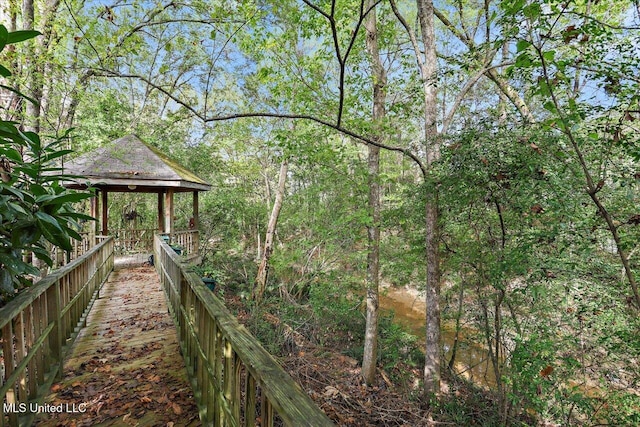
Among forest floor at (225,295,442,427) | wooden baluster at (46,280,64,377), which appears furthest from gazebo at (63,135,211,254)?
wooden baluster at (46,280,64,377)

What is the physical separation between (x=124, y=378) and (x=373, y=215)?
248 inches

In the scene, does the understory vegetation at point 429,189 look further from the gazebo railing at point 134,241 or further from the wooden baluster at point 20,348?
the gazebo railing at point 134,241

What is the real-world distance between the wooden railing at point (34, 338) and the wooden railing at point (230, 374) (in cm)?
117

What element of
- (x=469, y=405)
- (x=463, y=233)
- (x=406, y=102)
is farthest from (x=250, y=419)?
(x=406, y=102)

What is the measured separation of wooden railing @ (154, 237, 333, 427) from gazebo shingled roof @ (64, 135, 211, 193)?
22.9ft

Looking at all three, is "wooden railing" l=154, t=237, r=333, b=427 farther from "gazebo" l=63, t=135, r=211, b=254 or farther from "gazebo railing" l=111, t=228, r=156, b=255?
"gazebo railing" l=111, t=228, r=156, b=255

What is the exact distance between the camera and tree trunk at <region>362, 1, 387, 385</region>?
8.23 metres

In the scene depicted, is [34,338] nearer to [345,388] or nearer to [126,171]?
[345,388]

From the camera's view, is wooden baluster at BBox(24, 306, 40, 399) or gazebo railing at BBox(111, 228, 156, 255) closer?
wooden baluster at BBox(24, 306, 40, 399)

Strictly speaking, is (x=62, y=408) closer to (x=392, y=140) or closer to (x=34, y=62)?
(x=34, y=62)

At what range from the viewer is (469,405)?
6.57 metres

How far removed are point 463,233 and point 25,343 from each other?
6.13 m

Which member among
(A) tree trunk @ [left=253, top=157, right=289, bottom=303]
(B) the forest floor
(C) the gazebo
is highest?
(C) the gazebo

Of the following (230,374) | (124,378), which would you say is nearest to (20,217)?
(230,374)
